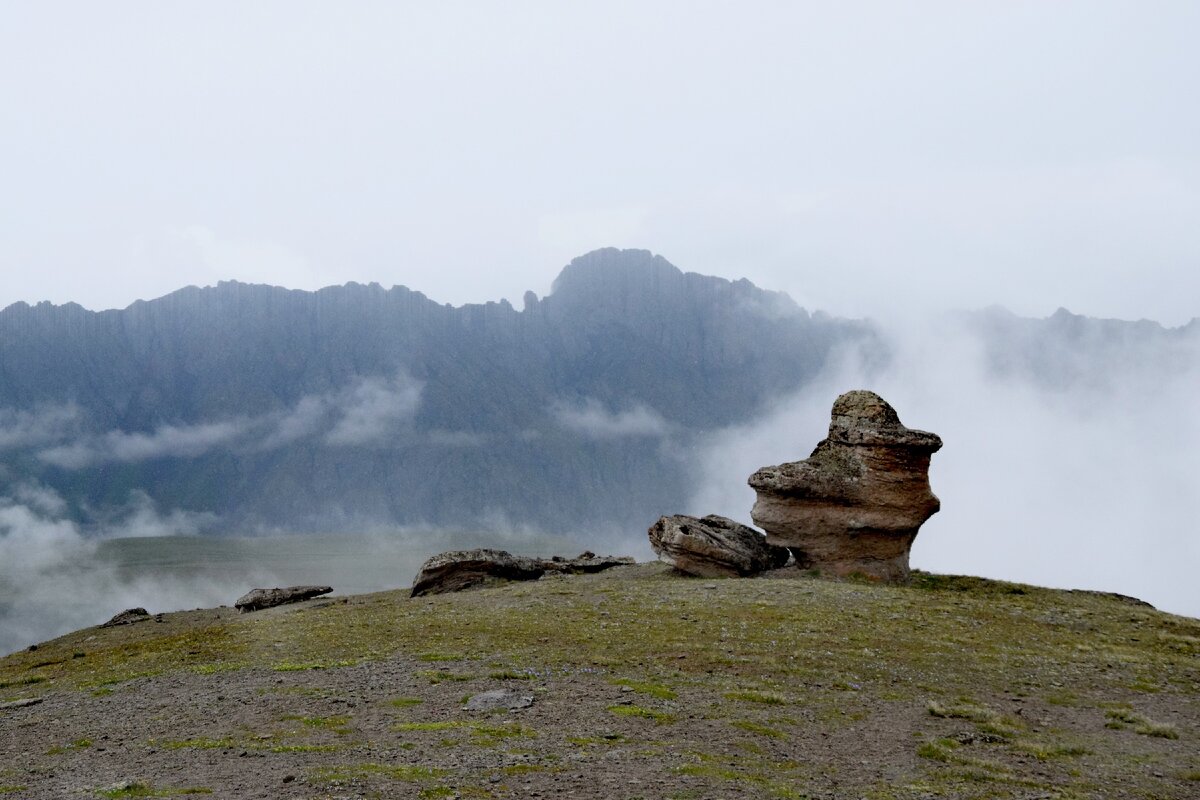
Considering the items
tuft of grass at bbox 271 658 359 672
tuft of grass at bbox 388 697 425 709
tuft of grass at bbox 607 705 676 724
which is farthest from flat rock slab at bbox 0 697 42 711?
tuft of grass at bbox 607 705 676 724

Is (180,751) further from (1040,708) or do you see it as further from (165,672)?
(1040,708)

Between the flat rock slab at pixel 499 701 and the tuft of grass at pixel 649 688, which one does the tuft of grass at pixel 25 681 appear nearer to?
the flat rock slab at pixel 499 701

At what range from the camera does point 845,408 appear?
54188 millimetres

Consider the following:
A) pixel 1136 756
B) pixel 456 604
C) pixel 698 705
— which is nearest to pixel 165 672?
pixel 456 604

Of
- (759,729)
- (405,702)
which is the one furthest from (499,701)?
(759,729)

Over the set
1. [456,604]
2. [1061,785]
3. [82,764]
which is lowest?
[1061,785]

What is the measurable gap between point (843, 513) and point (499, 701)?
3205 centimetres

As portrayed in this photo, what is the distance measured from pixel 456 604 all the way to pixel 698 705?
2296 cm

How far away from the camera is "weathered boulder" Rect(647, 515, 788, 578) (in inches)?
1970

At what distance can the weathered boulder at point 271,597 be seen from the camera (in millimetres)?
56156

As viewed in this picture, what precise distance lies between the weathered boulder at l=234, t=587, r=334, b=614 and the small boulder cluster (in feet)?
81.4

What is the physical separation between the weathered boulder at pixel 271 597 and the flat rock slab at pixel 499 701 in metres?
37.2

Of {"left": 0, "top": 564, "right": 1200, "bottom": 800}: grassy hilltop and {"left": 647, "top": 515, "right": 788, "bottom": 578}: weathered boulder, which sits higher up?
{"left": 647, "top": 515, "right": 788, "bottom": 578}: weathered boulder

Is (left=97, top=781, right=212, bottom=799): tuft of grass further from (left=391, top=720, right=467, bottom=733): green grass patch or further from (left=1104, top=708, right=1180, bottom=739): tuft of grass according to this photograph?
(left=1104, top=708, right=1180, bottom=739): tuft of grass
